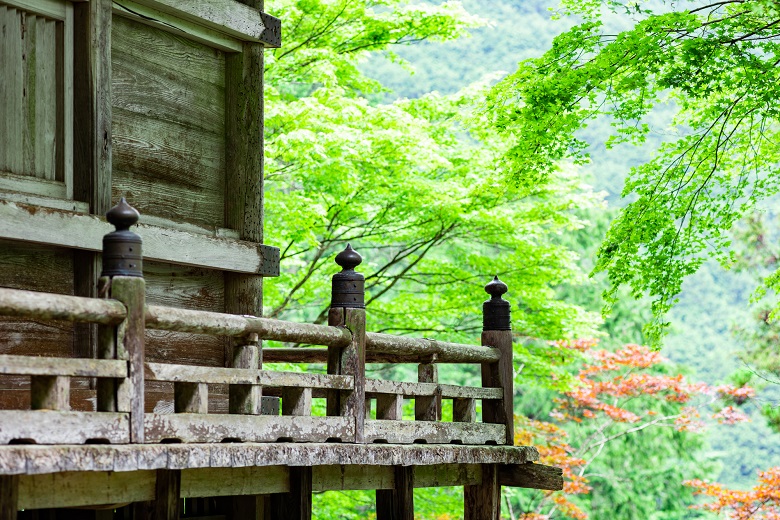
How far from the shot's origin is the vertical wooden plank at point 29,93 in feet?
19.0

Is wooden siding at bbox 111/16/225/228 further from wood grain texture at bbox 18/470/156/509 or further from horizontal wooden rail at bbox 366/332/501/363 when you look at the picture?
wood grain texture at bbox 18/470/156/509

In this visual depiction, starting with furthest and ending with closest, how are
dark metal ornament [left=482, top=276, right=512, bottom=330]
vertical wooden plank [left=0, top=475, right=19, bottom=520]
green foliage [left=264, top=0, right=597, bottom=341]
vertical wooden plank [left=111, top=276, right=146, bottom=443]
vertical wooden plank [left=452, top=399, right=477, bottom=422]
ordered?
green foliage [left=264, top=0, right=597, bottom=341]
dark metal ornament [left=482, top=276, right=512, bottom=330]
vertical wooden plank [left=452, top=399, right=477, bottom=422]
vertical wooden plank [left=111, top=276, right=146, bottom=443]
vertical wooden plank [left=0, top=475, right=19, bottom=520]

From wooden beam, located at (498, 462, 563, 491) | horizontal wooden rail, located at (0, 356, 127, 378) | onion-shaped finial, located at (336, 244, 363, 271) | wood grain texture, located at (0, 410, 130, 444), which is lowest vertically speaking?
wooden beam, located at (498, 462, 563, 491)

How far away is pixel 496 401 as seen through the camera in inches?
317

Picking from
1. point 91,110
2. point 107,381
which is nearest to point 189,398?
point 107,381

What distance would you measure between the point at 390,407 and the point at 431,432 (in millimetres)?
424

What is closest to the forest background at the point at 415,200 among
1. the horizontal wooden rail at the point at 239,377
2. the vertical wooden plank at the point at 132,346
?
the horizontal wooden rail at the point at 239,377

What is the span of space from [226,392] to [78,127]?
205cm

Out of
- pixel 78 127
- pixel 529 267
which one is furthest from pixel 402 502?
pixel 529 267

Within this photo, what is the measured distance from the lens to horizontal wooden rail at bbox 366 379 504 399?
6590mm

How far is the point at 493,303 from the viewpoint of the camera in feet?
26.8

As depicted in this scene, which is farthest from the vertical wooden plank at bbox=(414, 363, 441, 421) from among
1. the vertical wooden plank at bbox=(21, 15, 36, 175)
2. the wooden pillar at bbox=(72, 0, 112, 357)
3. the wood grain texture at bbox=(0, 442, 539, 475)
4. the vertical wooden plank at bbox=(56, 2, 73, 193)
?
the vertical wooden plank at bbox=(21, 15, 36, 175)

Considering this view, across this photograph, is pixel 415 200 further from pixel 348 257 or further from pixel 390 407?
pixel 348 257

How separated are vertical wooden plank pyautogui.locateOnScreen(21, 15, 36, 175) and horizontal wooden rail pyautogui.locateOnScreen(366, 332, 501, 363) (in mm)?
2290
